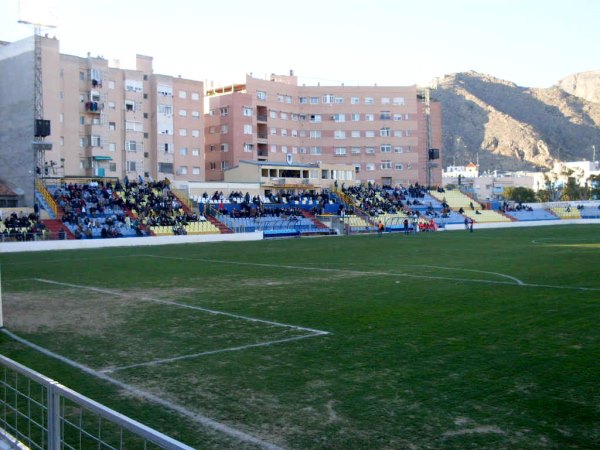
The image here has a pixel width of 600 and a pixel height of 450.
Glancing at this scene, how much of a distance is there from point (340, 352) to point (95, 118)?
70614mm

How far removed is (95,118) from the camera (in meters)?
75.1

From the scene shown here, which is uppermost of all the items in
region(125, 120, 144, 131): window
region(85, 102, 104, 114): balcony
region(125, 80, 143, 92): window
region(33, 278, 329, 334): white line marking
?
region(125, 80, 143, 92): window

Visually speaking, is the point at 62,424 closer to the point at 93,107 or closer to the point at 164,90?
the point at 93,107

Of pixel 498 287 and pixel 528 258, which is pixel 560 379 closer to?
pixel 498 287

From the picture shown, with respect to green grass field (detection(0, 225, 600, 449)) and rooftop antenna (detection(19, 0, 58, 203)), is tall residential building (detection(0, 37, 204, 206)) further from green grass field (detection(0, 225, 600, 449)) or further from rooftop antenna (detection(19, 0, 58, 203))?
green grass field (detection(0, 225, 600, 449))

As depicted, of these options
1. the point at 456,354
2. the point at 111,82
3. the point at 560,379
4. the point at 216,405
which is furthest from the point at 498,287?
the point at 111,82

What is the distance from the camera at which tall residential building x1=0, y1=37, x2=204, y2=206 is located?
5547cm

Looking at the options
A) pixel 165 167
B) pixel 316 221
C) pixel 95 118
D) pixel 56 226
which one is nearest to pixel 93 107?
pixel 95 118

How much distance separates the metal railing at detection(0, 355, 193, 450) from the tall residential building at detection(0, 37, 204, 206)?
48.8 meters

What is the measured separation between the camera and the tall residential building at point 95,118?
5547 centimetres

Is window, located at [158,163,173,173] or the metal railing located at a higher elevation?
window, located at [158,163,173,173]

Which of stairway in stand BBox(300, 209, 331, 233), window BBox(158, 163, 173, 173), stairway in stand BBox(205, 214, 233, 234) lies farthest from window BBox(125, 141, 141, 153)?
stairway in stand BBox(300, 209, 331, 233)

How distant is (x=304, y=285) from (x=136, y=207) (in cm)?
3656

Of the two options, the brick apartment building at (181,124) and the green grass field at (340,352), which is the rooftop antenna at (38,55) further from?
the green grass field at (340,352)
